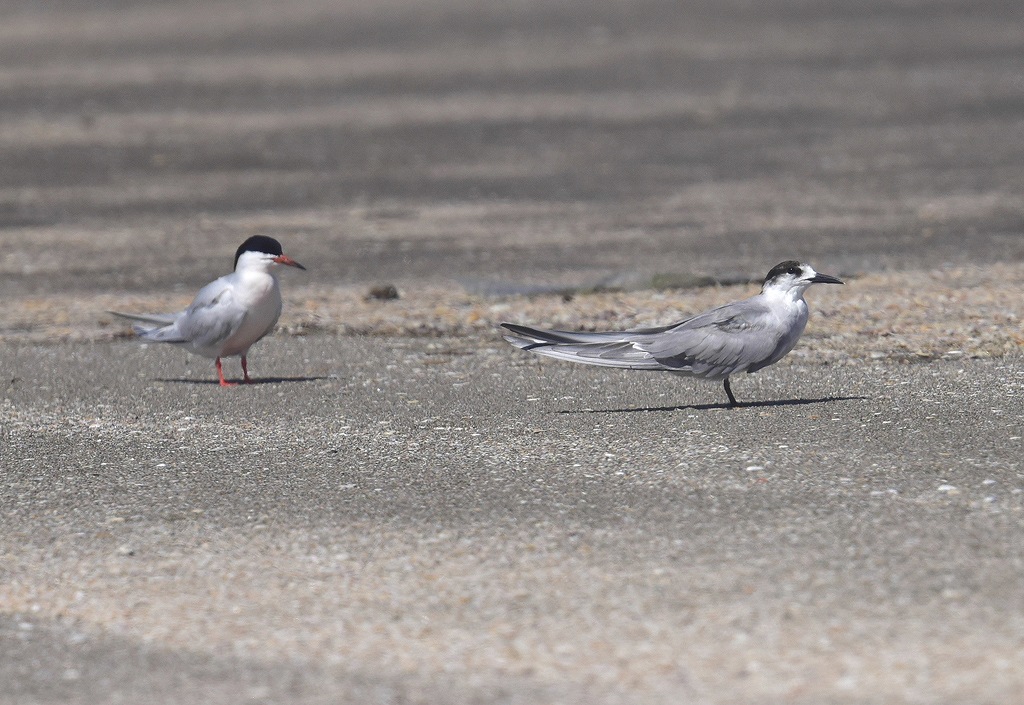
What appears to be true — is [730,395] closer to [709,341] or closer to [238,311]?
[709,341]

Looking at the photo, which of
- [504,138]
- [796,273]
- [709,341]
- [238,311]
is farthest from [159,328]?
[504,138]

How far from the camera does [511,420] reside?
7.16 m

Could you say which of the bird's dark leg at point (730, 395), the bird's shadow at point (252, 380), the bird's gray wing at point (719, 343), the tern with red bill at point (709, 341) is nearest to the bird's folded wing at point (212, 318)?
the bird's shadow at point (252, 380)

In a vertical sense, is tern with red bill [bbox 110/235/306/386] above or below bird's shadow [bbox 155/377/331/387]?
above

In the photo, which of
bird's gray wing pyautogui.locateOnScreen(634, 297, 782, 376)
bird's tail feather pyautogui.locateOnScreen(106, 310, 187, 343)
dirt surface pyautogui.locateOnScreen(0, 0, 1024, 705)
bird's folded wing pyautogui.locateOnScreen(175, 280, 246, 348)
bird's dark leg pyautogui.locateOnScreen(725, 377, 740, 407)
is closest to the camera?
dirt surface pyautogui.locateOnScreen(0, 0, 1024, 705)

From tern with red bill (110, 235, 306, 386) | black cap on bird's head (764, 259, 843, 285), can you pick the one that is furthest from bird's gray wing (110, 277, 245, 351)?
black cap on bird's head (764, 259, 843, 285)

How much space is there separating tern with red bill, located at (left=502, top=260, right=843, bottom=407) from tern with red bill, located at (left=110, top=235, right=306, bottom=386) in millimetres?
1669

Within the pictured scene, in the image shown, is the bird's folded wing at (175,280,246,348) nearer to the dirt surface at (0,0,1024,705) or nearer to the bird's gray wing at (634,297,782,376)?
the dirt surface at (0,0,1024,705)

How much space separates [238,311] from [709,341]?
8.03ft

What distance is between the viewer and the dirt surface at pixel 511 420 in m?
4.59

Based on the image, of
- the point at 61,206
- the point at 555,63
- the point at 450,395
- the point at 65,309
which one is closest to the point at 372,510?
the point at 450,395

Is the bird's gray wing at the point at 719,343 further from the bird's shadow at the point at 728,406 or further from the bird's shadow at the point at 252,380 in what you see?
the bird's shadow at the point at 252,380

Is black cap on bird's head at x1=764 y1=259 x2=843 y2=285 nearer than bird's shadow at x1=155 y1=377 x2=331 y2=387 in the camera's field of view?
Yes

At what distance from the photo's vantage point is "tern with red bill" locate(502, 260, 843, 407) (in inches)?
279
